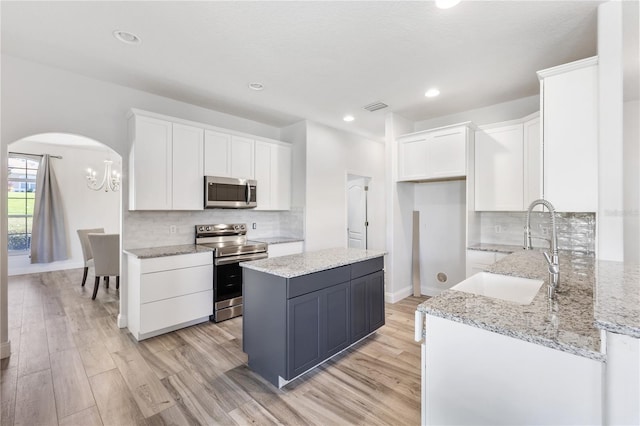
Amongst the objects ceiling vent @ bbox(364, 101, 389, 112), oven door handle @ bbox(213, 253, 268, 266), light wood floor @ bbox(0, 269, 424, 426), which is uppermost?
ceiling vent @ bbox(364, 101, 389, 112)

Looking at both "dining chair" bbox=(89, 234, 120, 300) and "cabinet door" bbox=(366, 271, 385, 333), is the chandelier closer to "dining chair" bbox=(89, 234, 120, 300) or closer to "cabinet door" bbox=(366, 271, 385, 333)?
"dining chair" bbox=(89, 234, 120, 300)

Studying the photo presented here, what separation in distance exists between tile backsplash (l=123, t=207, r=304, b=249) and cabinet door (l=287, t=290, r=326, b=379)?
226 centimetres

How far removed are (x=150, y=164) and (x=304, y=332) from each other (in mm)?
2495

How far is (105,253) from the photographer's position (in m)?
4.34

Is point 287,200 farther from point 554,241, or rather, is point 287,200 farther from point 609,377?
point 609,377

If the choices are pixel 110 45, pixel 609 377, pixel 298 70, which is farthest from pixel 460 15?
pixel 110 45

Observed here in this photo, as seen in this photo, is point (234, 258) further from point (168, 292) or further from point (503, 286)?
point (503, 286)

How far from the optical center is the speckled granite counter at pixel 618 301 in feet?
2.62

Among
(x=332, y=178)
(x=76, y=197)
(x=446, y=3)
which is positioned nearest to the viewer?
(x=446, y=3)

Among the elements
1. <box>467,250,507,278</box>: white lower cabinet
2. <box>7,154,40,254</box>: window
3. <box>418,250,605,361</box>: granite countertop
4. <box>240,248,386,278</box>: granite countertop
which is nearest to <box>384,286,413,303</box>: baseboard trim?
<box>467,250,507,278</box>: white lower cabinet

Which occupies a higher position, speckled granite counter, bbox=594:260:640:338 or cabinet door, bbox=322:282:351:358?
Result: speckled granite counter, bbox=594:260:640:338

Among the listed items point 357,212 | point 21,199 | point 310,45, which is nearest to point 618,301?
point 310,45

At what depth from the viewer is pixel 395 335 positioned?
10.3ft

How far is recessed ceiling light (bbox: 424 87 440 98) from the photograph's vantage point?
3.37 meters
